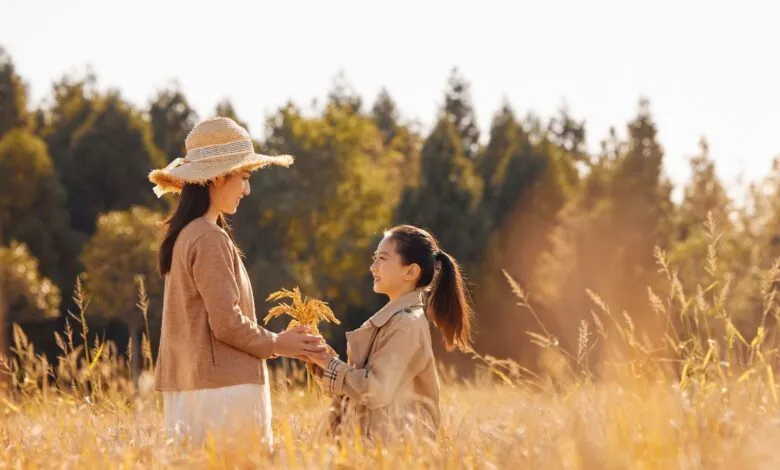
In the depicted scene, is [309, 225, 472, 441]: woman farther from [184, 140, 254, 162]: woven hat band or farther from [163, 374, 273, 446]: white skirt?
[184, 140, 254, 162]: woven hat band

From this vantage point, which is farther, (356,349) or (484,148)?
(484,148)

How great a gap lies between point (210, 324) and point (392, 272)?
952mm

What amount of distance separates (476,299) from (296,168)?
28.6ft

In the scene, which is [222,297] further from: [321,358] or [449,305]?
[449,305]

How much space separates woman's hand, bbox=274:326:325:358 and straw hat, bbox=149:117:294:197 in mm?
756

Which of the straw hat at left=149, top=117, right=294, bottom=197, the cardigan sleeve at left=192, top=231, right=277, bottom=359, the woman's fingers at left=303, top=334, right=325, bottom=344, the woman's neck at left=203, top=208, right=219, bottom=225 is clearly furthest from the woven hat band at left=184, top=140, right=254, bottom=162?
the woman's fingers at left=303, top=334, right=325, bottom=344

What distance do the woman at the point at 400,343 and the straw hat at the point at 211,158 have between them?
0.72 meters

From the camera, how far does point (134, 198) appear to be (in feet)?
127

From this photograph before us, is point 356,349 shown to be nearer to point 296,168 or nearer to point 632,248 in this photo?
point 632,248

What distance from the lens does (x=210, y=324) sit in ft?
14.6

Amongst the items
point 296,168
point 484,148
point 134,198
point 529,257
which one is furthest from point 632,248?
point 134,198

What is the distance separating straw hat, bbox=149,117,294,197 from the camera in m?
4.70

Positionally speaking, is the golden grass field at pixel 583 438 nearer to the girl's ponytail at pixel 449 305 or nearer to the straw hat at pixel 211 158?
the girl's ponytail at pixel 449 305

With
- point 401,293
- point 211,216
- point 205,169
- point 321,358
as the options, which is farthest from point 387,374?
point 205,169
